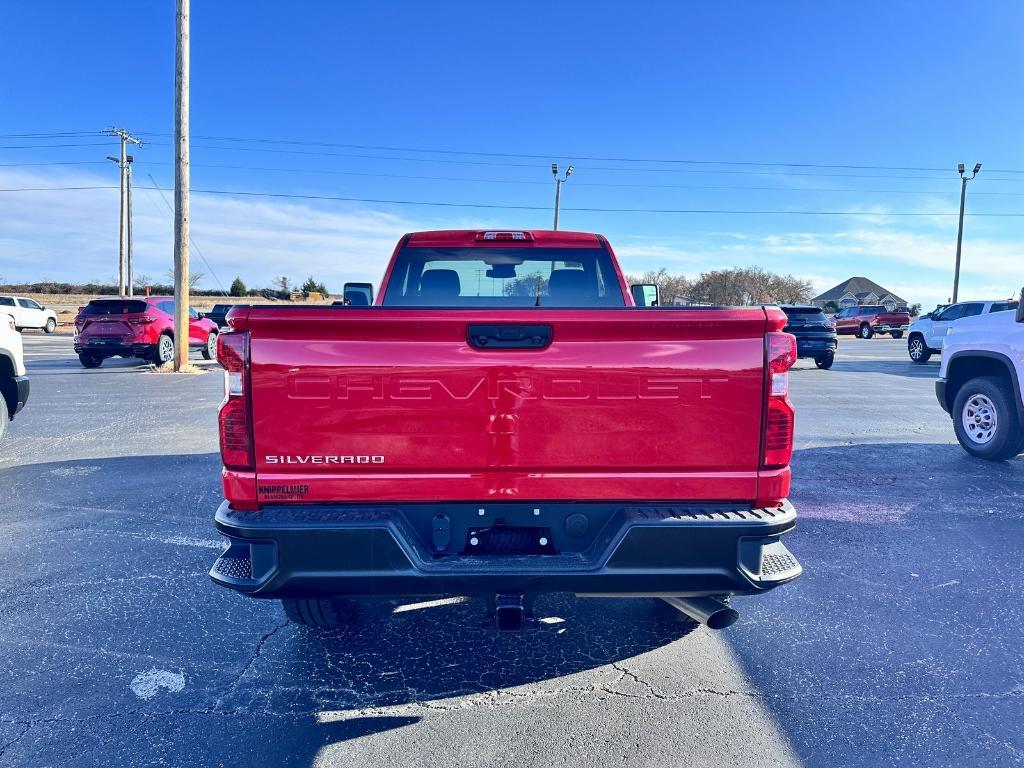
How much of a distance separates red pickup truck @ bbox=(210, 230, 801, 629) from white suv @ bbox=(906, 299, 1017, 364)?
22.1 metres

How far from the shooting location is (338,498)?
244cm

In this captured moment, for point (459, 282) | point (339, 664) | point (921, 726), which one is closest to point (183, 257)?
point (459, 282)

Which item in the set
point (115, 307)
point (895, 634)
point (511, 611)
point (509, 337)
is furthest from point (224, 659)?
point (115, 307)

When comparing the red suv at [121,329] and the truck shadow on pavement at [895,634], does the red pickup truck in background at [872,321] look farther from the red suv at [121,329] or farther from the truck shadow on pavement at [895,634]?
the truck shadow on pavement at [895,634]

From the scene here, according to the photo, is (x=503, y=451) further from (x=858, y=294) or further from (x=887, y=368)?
(x=858, y=294)

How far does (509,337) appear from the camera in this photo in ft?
7.87

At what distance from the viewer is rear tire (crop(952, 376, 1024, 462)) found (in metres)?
6.88

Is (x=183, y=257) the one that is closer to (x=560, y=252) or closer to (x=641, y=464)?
(x=560, y=252)

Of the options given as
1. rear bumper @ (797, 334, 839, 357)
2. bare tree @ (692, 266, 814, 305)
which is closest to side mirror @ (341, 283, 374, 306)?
rear bumper @ (797, 334, 839, 357)

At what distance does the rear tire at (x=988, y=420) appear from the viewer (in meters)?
6.88

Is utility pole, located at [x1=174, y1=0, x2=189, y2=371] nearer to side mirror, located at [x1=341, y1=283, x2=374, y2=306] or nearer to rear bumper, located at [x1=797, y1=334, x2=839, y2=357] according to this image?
side mirror, located at [x1=341, y1=283, x2=374, y2=306]

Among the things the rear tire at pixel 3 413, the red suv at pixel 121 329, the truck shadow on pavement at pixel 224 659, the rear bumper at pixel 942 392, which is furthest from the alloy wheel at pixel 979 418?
the red suv at pixel 121 329

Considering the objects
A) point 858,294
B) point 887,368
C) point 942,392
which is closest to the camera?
point 942,392

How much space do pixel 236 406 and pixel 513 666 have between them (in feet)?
5.49
